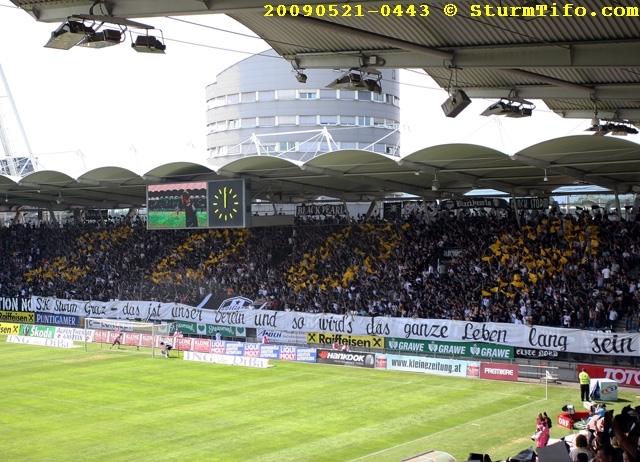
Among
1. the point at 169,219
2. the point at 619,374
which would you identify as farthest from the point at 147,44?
the point at 169,219

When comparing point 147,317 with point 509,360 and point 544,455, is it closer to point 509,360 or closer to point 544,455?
point 509,360

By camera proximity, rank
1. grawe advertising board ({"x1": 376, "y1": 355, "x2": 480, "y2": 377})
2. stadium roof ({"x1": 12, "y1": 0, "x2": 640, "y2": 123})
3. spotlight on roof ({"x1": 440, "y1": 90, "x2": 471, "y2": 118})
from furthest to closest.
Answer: grawe advertising board ({"x1": 376, "y1": 355, "x2": 480, "y2": 377}) < spotlight on roof ({"x1": 440, "y1": 90, "x2": 471, "y2": 118}) < stadium roof ({"x1": 12, "y1": 0, "x2": 640, "y2": 123})

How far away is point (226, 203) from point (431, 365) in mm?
13021

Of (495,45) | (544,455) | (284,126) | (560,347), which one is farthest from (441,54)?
(284,126)

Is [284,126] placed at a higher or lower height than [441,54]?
higher

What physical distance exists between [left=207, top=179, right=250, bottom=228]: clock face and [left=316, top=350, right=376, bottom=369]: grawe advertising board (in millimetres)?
7383

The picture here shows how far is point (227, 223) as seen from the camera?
40719 millimetres

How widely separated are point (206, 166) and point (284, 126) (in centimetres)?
4374

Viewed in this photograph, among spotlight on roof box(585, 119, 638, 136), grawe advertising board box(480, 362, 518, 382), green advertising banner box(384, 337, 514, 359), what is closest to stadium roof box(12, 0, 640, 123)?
spotlight on roof box(585, 119, 638, 136)

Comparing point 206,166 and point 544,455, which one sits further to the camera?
point 206,166

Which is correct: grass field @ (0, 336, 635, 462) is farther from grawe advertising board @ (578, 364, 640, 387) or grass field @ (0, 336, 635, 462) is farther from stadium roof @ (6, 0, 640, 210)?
stadium roof @ (6, 0, 640, 210)

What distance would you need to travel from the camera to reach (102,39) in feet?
47.5

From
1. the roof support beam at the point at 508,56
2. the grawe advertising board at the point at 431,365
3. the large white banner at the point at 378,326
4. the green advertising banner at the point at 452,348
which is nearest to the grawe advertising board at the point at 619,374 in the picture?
the large white banner at the point at 378,326

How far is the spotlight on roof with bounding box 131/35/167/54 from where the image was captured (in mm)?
14992
